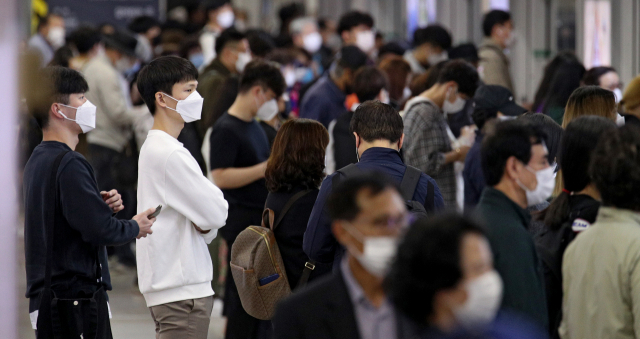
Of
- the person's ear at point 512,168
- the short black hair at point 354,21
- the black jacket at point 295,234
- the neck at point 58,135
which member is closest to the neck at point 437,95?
the black jacket at point 295,234

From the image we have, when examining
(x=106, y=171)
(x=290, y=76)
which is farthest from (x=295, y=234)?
(x=290, y=76)

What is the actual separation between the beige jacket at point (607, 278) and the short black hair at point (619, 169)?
0.13 ft

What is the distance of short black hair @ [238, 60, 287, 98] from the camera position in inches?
189

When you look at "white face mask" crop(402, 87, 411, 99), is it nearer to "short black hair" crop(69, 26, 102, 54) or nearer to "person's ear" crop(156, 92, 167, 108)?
"short black hair" crop(69, 26, 102, 54)

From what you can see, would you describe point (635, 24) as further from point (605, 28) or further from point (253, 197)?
point (253, 197)

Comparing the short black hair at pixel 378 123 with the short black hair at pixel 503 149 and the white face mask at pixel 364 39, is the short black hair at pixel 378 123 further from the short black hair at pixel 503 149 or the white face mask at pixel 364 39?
the white face mask at pixel 364 39

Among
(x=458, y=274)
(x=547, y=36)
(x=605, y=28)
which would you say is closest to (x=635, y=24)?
(x=605, y=28)

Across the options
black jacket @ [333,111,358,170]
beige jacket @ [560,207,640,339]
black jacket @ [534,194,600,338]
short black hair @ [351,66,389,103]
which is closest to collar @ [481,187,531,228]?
beige jacket @ [560,207,640,339]

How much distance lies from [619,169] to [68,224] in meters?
2.05

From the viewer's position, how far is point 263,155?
475 cm

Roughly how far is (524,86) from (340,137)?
15.9 feet

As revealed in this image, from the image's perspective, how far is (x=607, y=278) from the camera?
250 cm

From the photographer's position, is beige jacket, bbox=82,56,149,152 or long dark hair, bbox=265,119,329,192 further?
beige jacket, bbox=82,56,149,152

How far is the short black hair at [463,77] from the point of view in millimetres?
5328
